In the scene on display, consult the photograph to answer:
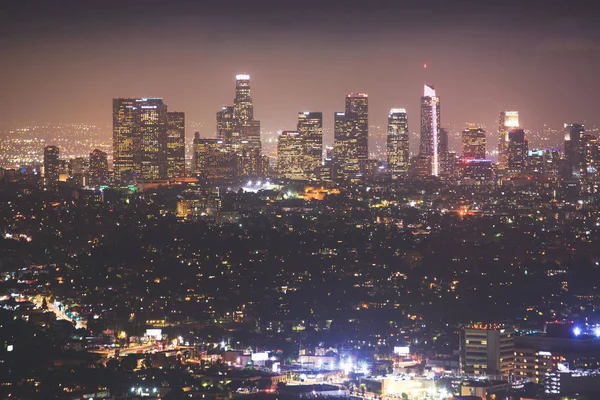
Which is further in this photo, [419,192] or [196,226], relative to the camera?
[419,192]

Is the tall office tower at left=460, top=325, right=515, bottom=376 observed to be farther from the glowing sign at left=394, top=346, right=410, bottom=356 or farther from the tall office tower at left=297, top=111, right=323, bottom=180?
the tall office tower at left=297, top=111, right=323, bottom=180

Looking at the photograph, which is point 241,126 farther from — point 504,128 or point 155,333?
point 155,333

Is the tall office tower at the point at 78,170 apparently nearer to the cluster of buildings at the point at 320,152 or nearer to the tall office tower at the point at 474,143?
Answer: the cluster of buildings at the point at 320,152

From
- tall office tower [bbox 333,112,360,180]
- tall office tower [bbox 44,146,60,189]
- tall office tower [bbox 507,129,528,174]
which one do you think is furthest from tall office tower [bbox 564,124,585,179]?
tall office tower [bbox 44,146,60,189]

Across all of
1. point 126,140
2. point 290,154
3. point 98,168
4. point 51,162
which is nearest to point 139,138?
point 126,140

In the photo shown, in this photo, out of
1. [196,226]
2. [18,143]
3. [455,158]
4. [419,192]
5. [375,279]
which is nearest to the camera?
[375,279]

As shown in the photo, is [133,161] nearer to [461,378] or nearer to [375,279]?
[375,279]

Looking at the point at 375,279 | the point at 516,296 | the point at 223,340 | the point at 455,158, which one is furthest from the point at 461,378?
the point at 455,158
